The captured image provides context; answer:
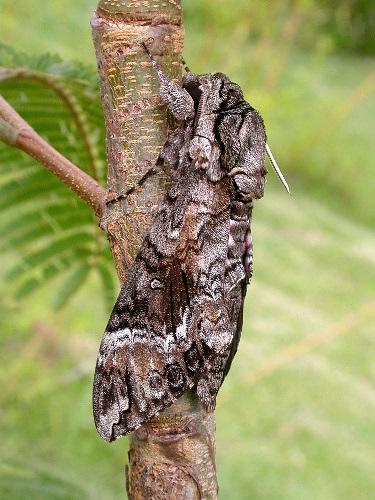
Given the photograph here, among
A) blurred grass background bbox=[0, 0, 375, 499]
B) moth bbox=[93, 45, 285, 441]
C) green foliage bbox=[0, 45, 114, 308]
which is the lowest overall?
moth bbox=[93, 45, 285, 441]

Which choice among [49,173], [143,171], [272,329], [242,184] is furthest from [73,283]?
[272,329]

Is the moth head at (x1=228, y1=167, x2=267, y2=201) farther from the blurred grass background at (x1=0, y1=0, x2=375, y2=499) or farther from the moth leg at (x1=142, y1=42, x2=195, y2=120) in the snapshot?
the blurred grass background at (x1=0, y1=0, x2=375, y2=499)

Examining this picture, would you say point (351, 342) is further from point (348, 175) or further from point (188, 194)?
point (188, 194)

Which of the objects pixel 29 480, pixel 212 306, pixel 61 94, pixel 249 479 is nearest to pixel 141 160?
pixel 212 306

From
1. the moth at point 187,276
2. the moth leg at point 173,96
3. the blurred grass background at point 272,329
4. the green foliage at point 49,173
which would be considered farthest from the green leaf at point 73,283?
the moth leg at point 173,96

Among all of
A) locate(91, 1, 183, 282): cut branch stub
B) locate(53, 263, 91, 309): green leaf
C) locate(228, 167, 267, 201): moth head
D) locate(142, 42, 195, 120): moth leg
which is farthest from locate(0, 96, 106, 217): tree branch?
locate(53, 263, 91, 309): green leaf

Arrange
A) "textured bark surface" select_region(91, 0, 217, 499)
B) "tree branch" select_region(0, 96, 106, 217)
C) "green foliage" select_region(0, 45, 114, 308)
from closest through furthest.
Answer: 1. "textured bark surface" select_region(91, 0, 217, 499)
2. "tree branch" select_region(0, 96, 106, 217)
3. "green foliage" select_region(0, 45, 114, 308)

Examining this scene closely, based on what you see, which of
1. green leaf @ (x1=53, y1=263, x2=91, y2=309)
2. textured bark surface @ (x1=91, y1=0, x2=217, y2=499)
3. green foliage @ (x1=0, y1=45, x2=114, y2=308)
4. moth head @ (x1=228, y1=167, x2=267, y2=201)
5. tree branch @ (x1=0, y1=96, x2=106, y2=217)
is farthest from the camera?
green leaf @ (x1=53, y1=263, x2=91, y2=309)
